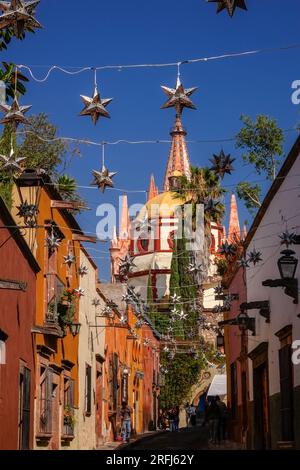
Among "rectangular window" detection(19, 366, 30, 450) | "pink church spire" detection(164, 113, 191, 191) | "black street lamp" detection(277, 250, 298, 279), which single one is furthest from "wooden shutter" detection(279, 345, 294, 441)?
"pink church spire" detection(164, 113, 191, 191)

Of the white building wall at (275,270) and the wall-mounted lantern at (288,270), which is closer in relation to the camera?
the wall-mounted lantern at (288,270)

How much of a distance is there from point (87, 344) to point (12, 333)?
9828mm

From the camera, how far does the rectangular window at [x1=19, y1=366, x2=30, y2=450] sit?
1611 cm

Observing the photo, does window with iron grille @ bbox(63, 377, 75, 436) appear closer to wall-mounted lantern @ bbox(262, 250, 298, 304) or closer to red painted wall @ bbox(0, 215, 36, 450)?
red painted wall @ bbox(0, 215, 36, 450)

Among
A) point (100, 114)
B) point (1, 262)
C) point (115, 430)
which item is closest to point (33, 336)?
point (1, 262)

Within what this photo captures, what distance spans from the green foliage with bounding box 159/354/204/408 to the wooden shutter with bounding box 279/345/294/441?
112 feet

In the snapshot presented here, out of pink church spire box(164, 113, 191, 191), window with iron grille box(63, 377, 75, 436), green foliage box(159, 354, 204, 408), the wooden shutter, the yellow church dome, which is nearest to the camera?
the wooden shutter

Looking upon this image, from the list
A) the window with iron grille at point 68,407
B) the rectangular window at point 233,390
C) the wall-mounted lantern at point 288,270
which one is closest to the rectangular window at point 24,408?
the window with iron grille at point 68,407

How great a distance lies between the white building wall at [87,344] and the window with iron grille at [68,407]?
1.13m

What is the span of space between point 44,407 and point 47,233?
3.95m

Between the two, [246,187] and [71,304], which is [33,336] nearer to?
[71,304]

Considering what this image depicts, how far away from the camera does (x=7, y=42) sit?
995cm

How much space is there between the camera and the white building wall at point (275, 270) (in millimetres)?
15109

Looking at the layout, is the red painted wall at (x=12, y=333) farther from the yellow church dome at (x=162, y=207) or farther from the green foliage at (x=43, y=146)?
the yellow church dome at (x=162, y=207)
